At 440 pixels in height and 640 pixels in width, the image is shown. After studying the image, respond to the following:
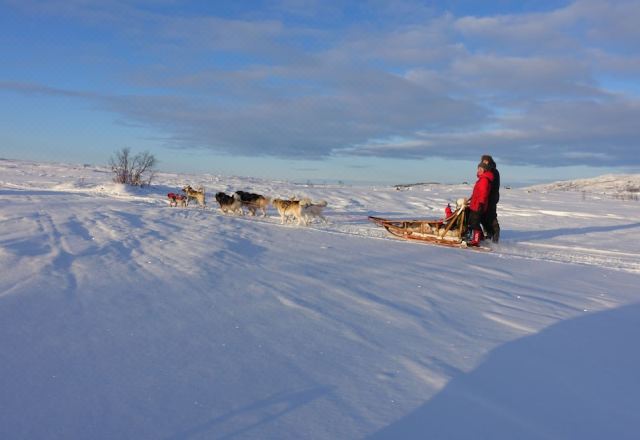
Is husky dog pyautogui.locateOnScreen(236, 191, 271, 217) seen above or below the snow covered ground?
above

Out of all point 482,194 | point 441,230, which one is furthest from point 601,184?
point 441,230

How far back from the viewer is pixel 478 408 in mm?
2658

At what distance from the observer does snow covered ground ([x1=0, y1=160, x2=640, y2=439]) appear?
2461 millimetres

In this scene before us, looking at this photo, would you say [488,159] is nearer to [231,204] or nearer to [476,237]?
[476,237]

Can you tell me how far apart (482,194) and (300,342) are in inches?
239

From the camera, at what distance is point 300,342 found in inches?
134

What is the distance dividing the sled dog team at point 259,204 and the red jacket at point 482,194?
2.93 m

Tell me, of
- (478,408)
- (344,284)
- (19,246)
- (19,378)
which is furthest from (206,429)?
(19,246)

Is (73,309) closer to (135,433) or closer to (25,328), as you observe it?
(25,328)

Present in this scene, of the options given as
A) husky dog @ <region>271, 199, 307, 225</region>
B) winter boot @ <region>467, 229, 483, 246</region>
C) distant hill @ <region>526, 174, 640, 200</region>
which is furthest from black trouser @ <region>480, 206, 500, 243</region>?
distant hill @ <region>526, 174, 640, 200</region>

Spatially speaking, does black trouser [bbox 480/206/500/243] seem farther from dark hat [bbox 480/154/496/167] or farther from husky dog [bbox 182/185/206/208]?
husky dog [bbox 182/185/206/208]

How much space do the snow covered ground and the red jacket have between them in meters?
1.64

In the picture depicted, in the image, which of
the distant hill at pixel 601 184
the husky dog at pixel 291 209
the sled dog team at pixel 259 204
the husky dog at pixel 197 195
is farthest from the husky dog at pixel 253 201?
the distant hill at pixel 601 184

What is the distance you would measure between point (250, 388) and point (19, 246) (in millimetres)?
4226
